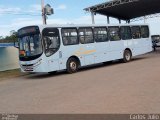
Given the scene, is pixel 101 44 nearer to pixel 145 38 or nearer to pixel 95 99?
pixel 145 38

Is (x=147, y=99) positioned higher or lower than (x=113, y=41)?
lower

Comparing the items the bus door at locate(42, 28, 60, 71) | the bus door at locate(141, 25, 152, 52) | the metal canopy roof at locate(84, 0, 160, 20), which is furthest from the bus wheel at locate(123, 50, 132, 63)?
→ the metal canopy roof at locate(84, 0, 160, 20)

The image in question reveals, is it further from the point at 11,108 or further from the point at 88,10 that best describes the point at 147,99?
the point at 88,10

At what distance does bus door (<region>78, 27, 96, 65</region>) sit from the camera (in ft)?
67.5

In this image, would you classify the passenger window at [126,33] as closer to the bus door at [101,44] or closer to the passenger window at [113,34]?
the passenger window at [113,34]

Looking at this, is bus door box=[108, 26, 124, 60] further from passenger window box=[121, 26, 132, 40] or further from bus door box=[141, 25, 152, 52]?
bus door box=[141, 25, 152, 52]

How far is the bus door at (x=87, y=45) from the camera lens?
2056 cm

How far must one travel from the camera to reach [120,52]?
23688mm

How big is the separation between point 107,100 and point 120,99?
0.37 metres

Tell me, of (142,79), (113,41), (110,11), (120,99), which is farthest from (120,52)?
(110,11)

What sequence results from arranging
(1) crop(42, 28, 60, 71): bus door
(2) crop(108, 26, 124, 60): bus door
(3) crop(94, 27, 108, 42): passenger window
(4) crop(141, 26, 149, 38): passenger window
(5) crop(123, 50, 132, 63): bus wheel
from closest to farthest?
1. (1) crop(42, 28, 60, 71): bus door
2. (3) crop(94, 27, 108, 42): passenger window
3. (2) crop(108, 26, 124, 60): bus door
4. (5) crop(123, 50, 132, 63): bus wheel
5. (4) crop(141, 26, 149, 38): passenger window

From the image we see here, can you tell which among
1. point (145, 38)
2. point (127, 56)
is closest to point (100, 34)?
point (127, 56)

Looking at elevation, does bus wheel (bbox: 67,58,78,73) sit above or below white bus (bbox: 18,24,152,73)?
below

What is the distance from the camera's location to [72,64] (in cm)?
1973
